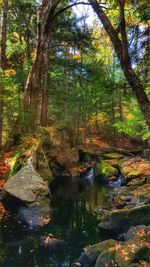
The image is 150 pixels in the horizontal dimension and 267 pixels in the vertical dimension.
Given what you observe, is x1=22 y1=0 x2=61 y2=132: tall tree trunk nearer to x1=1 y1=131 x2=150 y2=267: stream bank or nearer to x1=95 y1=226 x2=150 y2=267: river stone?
x1=1 y1=131 x2=150 y2=267: stream bank

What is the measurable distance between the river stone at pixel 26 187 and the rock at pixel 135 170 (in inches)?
221

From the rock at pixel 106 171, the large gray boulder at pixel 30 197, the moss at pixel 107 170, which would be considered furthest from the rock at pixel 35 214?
the moss at pixel 107 170

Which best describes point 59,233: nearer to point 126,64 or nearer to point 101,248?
point 101,248

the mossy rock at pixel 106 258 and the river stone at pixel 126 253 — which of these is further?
the mossy rock at pixel 106 258

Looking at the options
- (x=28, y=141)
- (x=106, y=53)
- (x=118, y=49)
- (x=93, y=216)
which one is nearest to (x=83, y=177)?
(x=28, y=141)

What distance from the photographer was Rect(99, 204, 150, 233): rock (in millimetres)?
9156

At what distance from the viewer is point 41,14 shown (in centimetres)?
1573

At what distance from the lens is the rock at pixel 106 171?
1810 centimetres

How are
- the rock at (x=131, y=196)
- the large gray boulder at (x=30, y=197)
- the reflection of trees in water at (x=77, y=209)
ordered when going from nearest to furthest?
1. the reflection of trees in water at (x=77, y=209)
2. the large gray boulder at (x=30, y=197)
3. the rock at (x=131, y=196)

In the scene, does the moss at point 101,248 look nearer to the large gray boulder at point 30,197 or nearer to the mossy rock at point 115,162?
the large gray boulder at point 30,197

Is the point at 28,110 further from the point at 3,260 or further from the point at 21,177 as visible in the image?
the point at 3,260

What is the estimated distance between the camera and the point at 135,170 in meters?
16.5

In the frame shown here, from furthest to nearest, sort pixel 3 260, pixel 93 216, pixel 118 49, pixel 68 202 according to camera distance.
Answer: pixel 68 202 < pixel 93 216 < pixel 3 260 < pixel 118 49

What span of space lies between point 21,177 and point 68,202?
9.38ft
